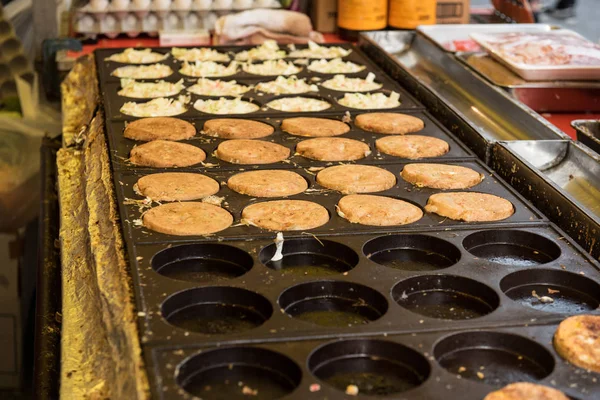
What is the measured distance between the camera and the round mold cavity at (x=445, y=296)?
202 cm

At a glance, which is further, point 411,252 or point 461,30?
point 461,30

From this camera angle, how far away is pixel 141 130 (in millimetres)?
3053

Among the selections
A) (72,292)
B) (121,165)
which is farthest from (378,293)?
(121,165)


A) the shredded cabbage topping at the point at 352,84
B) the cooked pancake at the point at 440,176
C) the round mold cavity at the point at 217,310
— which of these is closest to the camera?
the round mold cavity at the point at 217,310

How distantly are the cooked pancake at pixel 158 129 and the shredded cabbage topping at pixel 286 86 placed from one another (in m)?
0.55

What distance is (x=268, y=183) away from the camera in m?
2.60

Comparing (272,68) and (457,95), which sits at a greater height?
(272,68)

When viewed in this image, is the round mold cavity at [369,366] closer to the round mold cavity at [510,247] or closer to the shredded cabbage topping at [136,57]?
the round mold cavity at [510,247]

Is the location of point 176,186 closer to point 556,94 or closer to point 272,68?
point 272,68

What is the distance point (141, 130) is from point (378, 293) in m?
1.41

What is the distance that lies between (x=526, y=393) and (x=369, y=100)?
2075 mm

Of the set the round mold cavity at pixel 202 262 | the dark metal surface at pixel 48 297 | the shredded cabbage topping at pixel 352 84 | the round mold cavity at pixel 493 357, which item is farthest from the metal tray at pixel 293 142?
the round mold cavity at pixel 493 357

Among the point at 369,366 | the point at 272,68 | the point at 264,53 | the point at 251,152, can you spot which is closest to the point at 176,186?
the point at 251,152

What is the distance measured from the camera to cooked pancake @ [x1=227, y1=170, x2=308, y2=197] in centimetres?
255
